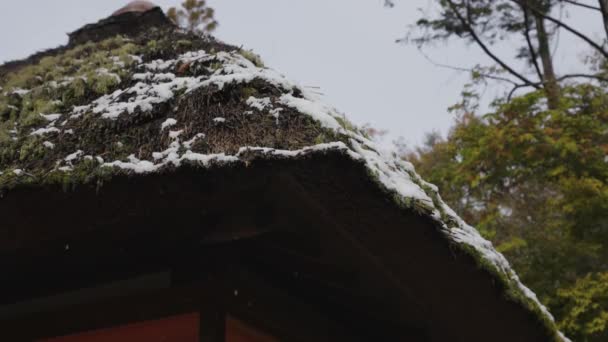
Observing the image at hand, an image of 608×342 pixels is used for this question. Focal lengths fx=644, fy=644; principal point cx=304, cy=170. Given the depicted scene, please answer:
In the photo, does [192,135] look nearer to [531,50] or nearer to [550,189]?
[550,189]

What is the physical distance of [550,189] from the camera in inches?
349

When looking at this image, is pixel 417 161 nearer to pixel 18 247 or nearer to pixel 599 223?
pixel 599 223

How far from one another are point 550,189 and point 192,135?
310 inches

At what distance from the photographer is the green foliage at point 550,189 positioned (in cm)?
771

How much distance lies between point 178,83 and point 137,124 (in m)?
0.29

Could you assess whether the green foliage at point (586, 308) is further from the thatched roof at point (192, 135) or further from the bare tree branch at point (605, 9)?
the thatched roof at point (192, 135)

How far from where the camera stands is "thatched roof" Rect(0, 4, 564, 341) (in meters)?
1.81

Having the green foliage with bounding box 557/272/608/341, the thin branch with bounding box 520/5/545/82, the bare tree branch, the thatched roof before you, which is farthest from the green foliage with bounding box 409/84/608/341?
the thatched roof

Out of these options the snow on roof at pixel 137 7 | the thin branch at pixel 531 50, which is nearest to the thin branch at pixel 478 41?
the thin branch at pixel 531 50

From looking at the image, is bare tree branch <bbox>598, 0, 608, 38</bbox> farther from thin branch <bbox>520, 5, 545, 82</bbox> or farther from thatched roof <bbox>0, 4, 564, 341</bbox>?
thatched roof <bbox>0, 4, 564, 341</bbox>

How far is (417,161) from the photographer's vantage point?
44.3 feet

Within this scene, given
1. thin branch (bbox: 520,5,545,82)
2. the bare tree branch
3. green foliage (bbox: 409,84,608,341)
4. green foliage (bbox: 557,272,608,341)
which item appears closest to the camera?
green foliage (bbox: 557,272,608,341)

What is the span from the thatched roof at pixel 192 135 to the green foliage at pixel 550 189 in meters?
5.76

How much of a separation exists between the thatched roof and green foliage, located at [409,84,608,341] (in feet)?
18.9
